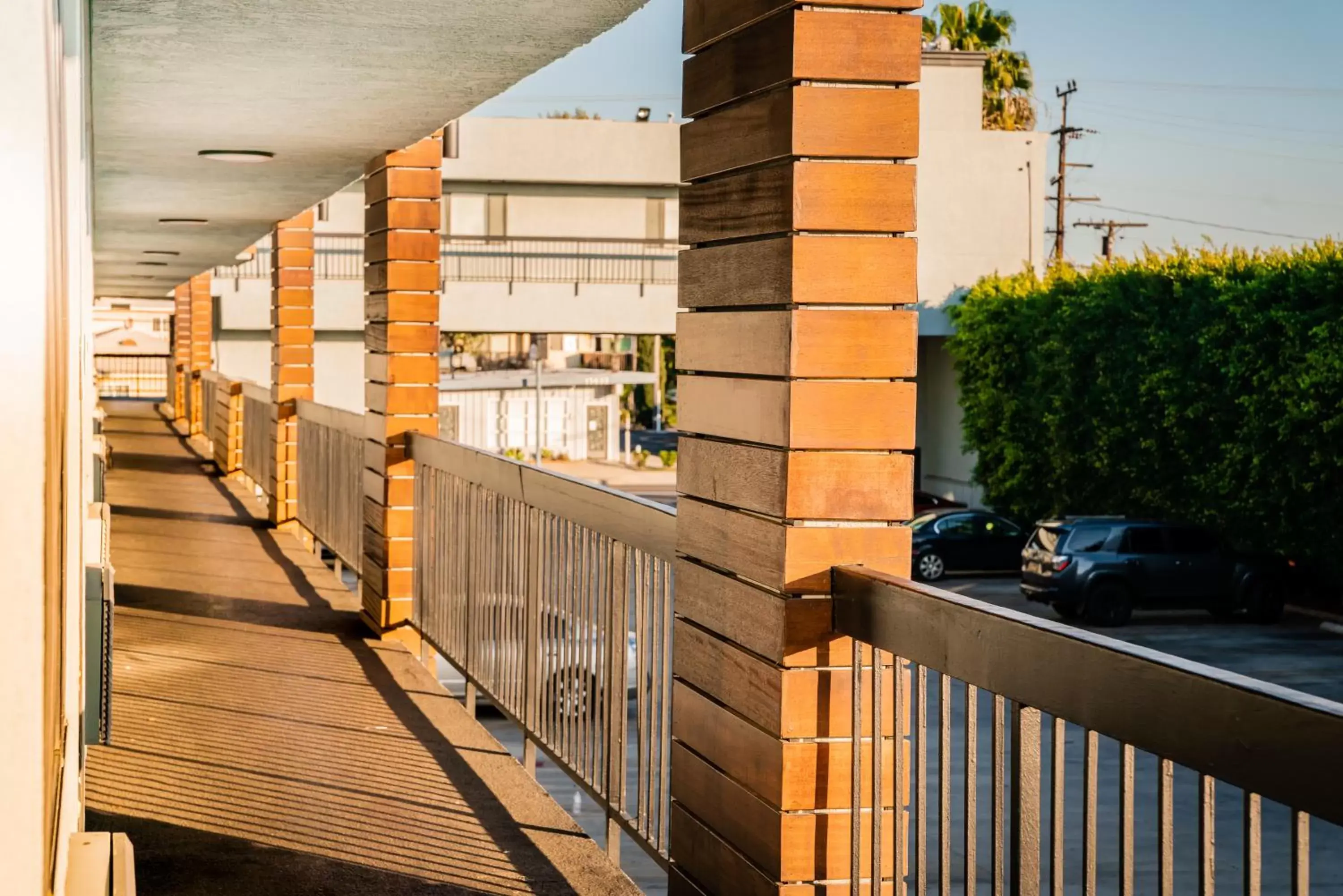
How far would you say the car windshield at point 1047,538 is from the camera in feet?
73.0

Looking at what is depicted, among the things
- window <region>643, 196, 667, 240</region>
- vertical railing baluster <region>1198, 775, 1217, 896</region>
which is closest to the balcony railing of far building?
window <region>643, 196, 667, 240</region>

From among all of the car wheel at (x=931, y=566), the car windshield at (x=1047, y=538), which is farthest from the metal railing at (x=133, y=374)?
the car windshield at (x=1047, y=538)

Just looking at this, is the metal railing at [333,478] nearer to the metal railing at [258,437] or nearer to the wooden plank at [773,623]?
the metal railing at [258,437]

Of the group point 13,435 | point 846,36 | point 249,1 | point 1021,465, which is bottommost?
point 1021,465

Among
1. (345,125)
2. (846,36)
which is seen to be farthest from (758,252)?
(345,125)

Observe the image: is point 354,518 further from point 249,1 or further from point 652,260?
point 652,260

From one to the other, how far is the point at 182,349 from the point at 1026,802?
1053 inches

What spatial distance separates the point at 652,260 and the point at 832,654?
35563 mm

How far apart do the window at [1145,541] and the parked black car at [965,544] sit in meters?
4.58

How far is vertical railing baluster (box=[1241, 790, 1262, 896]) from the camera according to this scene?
5.43 feet

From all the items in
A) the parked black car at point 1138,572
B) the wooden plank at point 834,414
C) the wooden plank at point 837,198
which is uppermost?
the wooden plank at point 837,198

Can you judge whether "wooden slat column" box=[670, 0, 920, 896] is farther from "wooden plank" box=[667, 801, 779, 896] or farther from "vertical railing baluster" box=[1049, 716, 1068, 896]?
"vertical railing baluster" box=[1049, 716, 1068, 896]

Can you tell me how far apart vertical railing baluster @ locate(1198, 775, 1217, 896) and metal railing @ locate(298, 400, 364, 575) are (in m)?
6.78

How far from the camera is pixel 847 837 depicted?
9.34 feet
